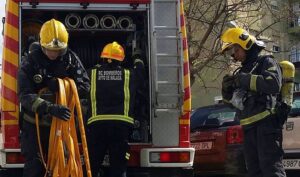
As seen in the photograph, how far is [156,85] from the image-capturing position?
20.1 ft

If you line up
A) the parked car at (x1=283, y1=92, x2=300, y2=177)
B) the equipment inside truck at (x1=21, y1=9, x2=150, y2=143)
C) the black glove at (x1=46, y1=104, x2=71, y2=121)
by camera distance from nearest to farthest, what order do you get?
the black glove at (x1=46, y1=104, x2=71, y2=121) → the equipment inside truck at (x1=21, y1=9, x2=150, y2=143) → the parked car at (x1=283, y1=92, x2=300, y2=177)

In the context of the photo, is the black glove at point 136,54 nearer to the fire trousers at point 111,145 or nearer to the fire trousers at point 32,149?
the fire trousers at point 111,145

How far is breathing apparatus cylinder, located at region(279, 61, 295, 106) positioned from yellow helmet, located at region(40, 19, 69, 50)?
2.21 metres

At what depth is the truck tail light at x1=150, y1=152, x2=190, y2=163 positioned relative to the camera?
6164mm

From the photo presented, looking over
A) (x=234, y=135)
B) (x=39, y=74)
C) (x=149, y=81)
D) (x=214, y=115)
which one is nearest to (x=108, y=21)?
(x=149, y=81)

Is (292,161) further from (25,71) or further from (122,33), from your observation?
(25,71)

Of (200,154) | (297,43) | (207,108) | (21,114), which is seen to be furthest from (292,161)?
(297,43)

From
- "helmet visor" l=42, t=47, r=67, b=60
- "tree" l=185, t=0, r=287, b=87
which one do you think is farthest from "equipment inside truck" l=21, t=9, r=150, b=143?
"tree" l=185, t=0, r=287, b=87

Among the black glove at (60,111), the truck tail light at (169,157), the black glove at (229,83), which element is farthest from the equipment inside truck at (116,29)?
the black glove at (60,111)

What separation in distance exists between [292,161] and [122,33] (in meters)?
3.01

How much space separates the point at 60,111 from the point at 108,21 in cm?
206

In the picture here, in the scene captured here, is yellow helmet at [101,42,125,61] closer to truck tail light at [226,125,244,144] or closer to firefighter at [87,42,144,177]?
firefighter at [87,42,144,177]

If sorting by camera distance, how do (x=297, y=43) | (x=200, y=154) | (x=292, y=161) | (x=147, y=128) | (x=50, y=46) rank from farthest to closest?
(x=297, y=43) < (x=200, y=154) < (x=292, y=161) < (x=147, y=128) < (x=50, y=46)

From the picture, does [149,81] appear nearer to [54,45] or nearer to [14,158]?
[54,45]
